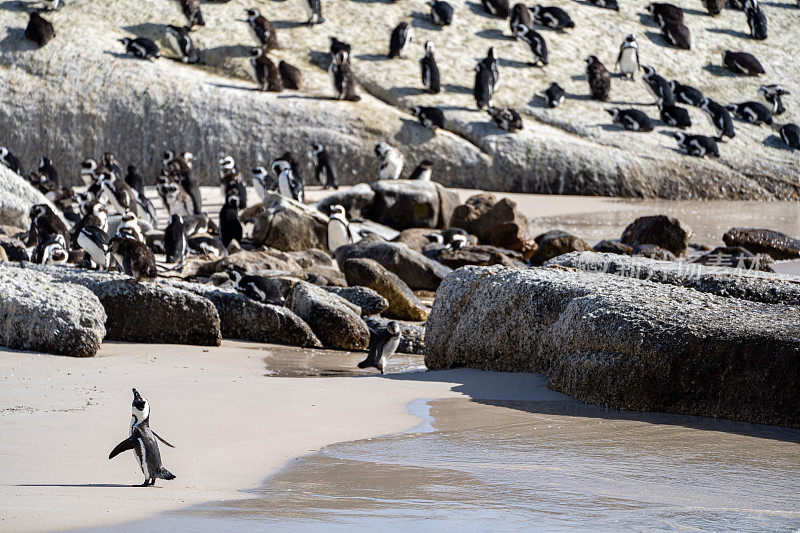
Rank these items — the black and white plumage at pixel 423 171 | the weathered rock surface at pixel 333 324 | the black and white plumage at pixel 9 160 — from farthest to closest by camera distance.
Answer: the black and white plumage at pixel 423 171 < the black and white plumage at pixel 9 160 < the weathered rock surface at pixel 333 324

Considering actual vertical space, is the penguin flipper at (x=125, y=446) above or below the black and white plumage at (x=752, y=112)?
below

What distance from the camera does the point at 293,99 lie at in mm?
21594

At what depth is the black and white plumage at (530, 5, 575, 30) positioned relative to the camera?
25.9 meters

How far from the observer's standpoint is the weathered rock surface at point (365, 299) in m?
9.08

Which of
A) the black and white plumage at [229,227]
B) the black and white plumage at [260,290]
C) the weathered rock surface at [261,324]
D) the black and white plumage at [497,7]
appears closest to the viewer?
the weathered rock surface at [261,324]

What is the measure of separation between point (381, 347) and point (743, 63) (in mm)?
21473

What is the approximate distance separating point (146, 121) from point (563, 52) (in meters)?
10.4

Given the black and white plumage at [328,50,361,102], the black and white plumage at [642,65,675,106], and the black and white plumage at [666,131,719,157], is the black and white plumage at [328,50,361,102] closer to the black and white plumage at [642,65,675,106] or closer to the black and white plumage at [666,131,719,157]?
the black and white plumage at [642,65,675,106]

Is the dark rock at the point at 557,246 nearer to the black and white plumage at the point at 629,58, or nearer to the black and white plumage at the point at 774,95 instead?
the black and white plumage at the point at 629,58

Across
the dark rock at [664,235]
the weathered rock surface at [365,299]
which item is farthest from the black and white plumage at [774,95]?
the weathered rock surface at [365,299]

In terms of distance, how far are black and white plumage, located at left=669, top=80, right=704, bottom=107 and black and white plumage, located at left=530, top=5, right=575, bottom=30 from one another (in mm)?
3235

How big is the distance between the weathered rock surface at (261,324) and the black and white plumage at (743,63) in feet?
68.4

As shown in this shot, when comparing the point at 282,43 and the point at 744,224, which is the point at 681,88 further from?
the point at 282,43

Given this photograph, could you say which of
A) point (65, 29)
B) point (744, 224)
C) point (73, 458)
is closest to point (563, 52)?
point (744, 224)
